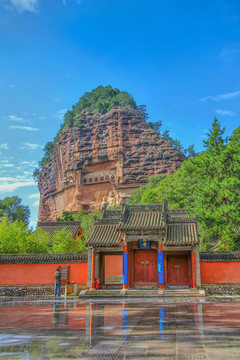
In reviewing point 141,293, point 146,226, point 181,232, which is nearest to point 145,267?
point 141,293

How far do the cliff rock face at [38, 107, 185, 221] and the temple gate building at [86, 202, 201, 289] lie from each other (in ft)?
146

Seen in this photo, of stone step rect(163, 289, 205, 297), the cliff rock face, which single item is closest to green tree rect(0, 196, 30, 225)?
the cliff rock face

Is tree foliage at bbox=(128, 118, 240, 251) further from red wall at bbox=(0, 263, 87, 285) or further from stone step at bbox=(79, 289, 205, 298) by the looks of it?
A: red wall at bbox=(0, 263, 87, 285)

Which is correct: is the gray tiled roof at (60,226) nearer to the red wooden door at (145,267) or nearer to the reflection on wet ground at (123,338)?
the red wooden door at (145,267)

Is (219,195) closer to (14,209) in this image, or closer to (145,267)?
(145,267)

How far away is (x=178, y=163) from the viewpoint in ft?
225

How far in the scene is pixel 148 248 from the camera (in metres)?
22.2

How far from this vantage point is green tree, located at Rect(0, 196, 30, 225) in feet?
218

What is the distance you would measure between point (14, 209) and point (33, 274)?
4833 cm

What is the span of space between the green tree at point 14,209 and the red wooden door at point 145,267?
155 feet

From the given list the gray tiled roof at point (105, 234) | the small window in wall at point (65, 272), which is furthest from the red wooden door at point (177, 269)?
the small window in wall at point (65, 272)

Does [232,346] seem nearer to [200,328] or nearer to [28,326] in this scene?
[200,328]

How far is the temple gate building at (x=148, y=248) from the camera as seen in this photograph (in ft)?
68.5

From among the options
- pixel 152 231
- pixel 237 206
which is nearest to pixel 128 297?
pixel 152 231
